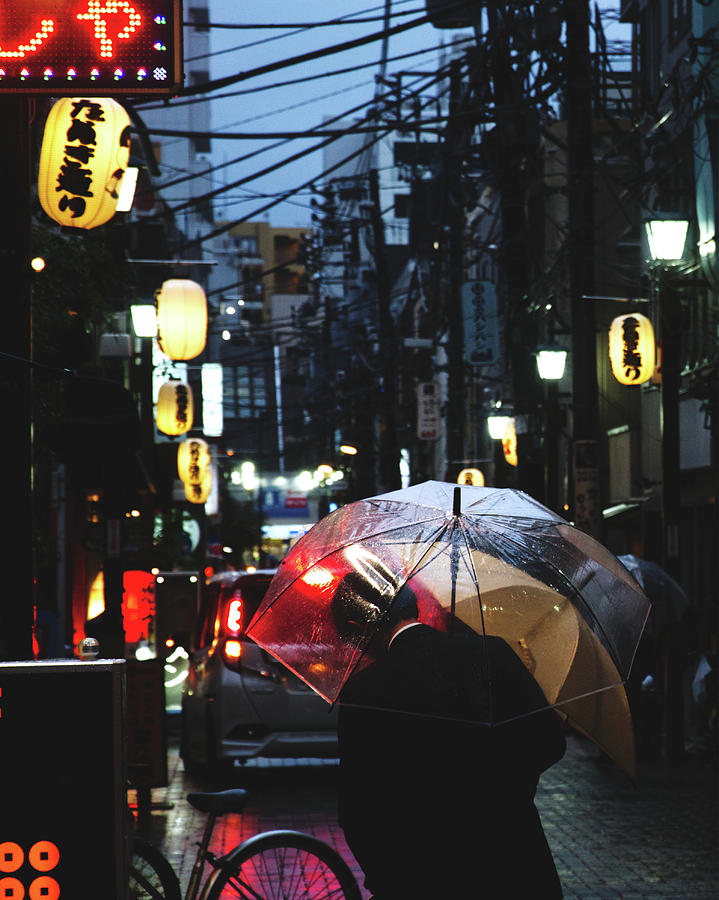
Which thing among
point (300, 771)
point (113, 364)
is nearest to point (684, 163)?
point (113, 364)

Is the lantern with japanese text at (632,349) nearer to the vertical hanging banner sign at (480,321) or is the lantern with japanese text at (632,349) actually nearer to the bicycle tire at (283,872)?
the vertical hanging banner sign at (480,321)

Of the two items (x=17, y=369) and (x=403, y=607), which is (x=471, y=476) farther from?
(x=403, y=607)

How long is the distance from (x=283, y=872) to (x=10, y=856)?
6.38 ft

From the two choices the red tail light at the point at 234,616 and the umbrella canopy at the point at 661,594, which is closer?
the red tail light at the point at 234,616

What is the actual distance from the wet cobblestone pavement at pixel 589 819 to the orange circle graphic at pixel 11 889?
4874mm

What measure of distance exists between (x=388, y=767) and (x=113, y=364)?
88.5 ft

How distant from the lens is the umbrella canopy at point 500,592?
5.93 metres

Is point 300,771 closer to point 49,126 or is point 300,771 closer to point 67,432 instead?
point 67,432

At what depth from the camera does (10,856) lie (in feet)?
17.9

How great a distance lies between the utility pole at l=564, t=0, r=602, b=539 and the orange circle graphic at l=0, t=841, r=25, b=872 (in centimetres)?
1462

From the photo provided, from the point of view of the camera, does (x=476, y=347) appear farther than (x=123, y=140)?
Yes

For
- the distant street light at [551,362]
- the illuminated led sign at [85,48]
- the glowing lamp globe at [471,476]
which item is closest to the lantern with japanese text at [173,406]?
the glowing lamp globe at [471,476]

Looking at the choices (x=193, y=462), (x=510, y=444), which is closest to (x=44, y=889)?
(x=510, y=444)

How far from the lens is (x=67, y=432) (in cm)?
1148
